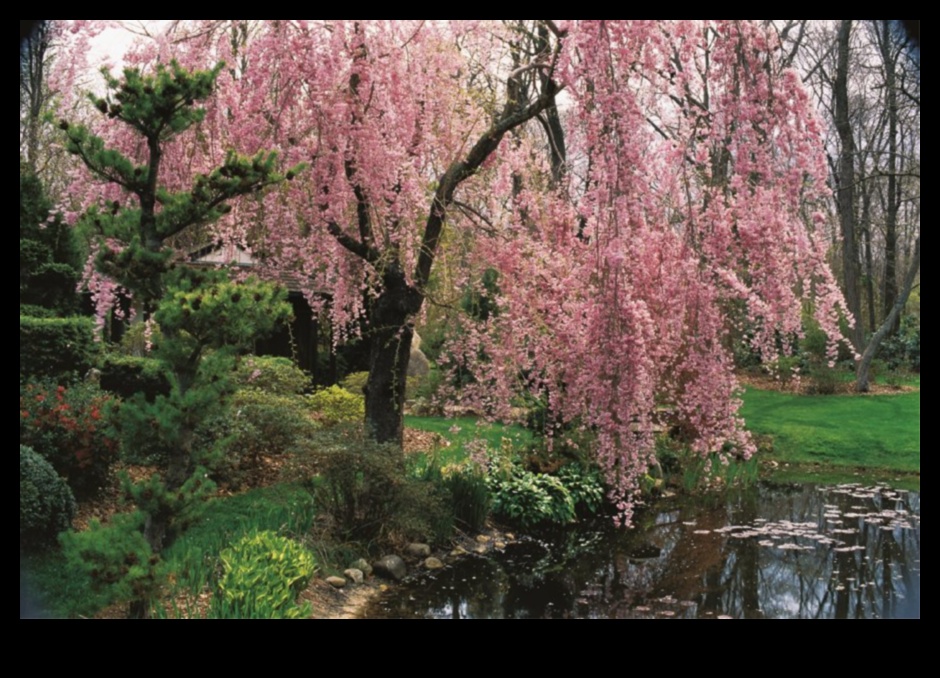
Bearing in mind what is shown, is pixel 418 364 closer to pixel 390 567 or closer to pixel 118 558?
pixel 390 567

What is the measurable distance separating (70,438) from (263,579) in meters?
2.70

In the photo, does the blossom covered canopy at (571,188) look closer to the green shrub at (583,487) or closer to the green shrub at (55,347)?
the green shrub at (583,487)

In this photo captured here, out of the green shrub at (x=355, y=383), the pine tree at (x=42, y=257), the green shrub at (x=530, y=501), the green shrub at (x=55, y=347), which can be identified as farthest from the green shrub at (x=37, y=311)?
the green shrub at (x=530, y=501)

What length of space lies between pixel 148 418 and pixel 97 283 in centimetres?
128

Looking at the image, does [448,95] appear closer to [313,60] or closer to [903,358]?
[313,60]

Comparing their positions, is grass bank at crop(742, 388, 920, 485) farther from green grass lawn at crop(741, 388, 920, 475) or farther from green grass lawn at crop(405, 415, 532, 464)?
green grass lawn at crop(405, 415, 532, 464)

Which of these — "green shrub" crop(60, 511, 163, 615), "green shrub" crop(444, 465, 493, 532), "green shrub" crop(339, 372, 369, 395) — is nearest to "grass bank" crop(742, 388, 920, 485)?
"green shrub" crop(444, 465, 493, 532)

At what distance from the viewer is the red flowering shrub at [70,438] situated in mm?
6141

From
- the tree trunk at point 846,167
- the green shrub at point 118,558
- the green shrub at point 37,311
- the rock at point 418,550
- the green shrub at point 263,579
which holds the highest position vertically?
the tree trunk at point 846,167

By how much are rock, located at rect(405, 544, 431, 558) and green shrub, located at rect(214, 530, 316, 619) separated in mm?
1252

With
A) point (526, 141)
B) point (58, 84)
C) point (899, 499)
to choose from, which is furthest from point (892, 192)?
point (58, 84)

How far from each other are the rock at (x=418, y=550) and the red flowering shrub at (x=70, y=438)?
2.43 m
